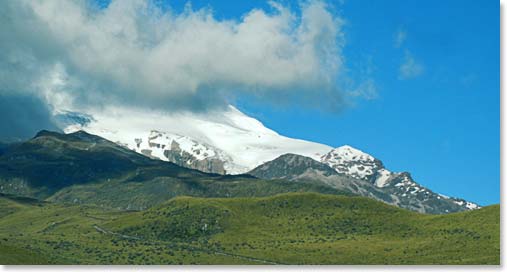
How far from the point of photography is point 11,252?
6417 inches

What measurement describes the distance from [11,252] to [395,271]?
323 ft

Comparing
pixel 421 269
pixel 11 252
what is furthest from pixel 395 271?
pixel 11 252

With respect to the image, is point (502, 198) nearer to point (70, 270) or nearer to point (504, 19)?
point (504, 19)

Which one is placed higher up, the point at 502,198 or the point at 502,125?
the point at 502,125

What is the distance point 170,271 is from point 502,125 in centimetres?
3561

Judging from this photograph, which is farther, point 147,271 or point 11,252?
point 11,252

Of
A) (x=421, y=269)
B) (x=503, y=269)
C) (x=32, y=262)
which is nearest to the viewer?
(x=503, y=269)

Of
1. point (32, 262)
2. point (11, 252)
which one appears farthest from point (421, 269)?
point (11, 252)

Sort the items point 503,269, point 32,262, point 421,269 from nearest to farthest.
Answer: point 503,269
point 421,269
point 32,262

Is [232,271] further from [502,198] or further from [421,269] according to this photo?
[502,198]

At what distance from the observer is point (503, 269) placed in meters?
82.4

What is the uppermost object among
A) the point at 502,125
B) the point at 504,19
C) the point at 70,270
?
the point at 504,19

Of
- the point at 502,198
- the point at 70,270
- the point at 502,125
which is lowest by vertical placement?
the point at 70,270

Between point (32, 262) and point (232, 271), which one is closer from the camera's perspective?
point (232, 271)
